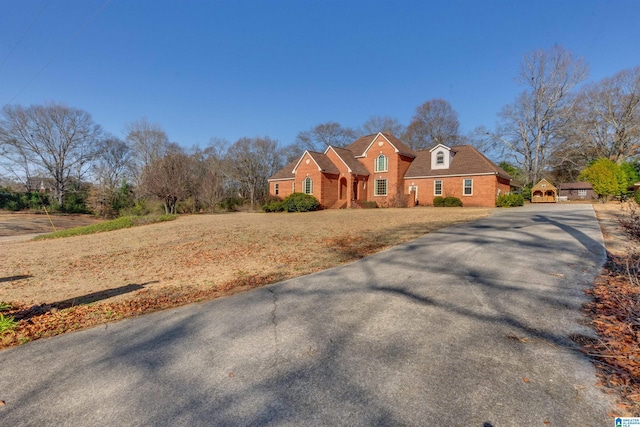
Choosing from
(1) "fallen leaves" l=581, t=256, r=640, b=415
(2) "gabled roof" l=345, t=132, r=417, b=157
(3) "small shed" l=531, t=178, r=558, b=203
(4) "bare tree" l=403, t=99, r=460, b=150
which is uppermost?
(4) "bare tree" l=403, t=99, r=460, b=150

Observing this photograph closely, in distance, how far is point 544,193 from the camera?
35188mm

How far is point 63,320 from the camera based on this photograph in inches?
188

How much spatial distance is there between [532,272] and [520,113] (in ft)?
144

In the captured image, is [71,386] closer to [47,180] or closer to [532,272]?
[532,272]

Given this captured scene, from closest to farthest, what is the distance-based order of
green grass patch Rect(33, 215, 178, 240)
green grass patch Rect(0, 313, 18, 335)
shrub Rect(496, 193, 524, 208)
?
1. green grass patch Rect(0, 313, 18, 335)
2. green grass patch Rect(33, 215, 178, 240)
3. shrub Rect(496, 193, 524, 208)

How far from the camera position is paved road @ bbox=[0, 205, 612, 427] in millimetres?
2391

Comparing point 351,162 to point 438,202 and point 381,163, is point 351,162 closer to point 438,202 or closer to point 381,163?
point 381,163

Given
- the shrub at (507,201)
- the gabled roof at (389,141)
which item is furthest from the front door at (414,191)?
the shrub at (507,201)

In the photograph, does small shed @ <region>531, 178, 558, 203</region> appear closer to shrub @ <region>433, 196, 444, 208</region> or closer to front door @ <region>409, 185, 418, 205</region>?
shrub @ <region>433, 196, 444, 208</region>

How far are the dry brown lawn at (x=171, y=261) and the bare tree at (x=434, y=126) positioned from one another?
44.0 m

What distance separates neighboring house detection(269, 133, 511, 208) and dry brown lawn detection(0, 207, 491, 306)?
1690cm

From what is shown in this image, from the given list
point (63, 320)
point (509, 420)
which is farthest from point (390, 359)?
point (63, 320)

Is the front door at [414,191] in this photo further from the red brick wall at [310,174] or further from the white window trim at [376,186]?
the red brick wall at [310,174]

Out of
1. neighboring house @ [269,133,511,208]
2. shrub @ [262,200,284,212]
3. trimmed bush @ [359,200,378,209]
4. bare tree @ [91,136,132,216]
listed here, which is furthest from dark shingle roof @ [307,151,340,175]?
bare tree @ [91,136,132,216]
